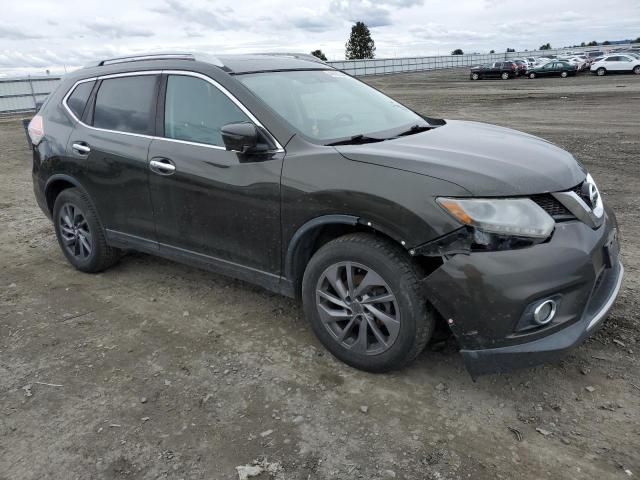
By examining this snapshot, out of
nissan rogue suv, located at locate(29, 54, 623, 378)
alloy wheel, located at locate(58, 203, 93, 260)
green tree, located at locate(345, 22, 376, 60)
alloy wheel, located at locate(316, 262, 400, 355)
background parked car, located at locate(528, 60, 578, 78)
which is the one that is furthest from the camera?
green tree, located at locate(345, 22, 376, 60)

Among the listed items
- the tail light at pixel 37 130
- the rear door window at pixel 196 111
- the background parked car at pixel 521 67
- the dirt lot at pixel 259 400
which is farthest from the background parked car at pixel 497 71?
the rear door window at pixel 196 111

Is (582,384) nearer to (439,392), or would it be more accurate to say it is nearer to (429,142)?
(439,392)

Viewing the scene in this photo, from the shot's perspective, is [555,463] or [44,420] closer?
[555,463]

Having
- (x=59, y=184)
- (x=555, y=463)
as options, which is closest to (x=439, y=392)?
→ (x=555, y=463)

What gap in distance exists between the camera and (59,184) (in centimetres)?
498

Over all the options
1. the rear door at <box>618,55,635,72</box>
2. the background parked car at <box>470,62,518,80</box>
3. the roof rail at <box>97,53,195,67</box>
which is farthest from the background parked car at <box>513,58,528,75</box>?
the roof rail at <box>97,53,195,67</box>

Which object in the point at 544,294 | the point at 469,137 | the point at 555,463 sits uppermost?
the point at 469,137

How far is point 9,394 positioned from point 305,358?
179 cm

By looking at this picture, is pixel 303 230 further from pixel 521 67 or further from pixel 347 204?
pixel 521 67

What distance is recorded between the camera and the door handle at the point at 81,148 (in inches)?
178

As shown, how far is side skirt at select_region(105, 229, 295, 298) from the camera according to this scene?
3.56 metres

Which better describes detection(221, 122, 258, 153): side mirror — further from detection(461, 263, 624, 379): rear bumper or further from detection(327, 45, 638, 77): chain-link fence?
detection(327, 45, 638, 77): chain-link fence

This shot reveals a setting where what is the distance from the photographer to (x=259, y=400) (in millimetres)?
3051

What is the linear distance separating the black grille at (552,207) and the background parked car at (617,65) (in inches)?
1695
